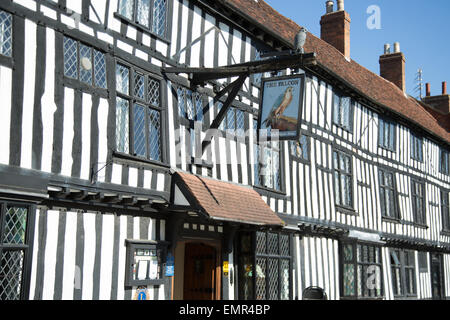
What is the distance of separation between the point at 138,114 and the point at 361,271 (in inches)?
342

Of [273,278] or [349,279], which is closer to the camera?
[273,278]

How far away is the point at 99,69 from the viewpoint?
767cm

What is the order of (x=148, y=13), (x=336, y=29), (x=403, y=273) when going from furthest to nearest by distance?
1. (x=336, y=29)
2. (x=403, y=273)
3. (x=148, y=13)

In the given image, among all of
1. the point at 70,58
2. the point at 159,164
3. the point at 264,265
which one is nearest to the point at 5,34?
the point at 70,58

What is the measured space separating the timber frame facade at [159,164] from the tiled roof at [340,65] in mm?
411

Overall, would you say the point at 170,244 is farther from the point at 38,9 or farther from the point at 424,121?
the point at 424,121

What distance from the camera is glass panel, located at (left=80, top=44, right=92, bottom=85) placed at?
24.3 feet

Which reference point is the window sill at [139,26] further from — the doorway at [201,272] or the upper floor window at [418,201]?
the upper floor window at [418,201]

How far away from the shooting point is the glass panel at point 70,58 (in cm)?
719

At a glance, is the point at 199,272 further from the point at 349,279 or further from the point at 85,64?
the point at 349,279

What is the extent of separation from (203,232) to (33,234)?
3612 millimetres

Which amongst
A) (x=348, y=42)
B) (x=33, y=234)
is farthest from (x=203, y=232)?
(x=348, y=42)

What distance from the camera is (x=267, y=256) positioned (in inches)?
429
